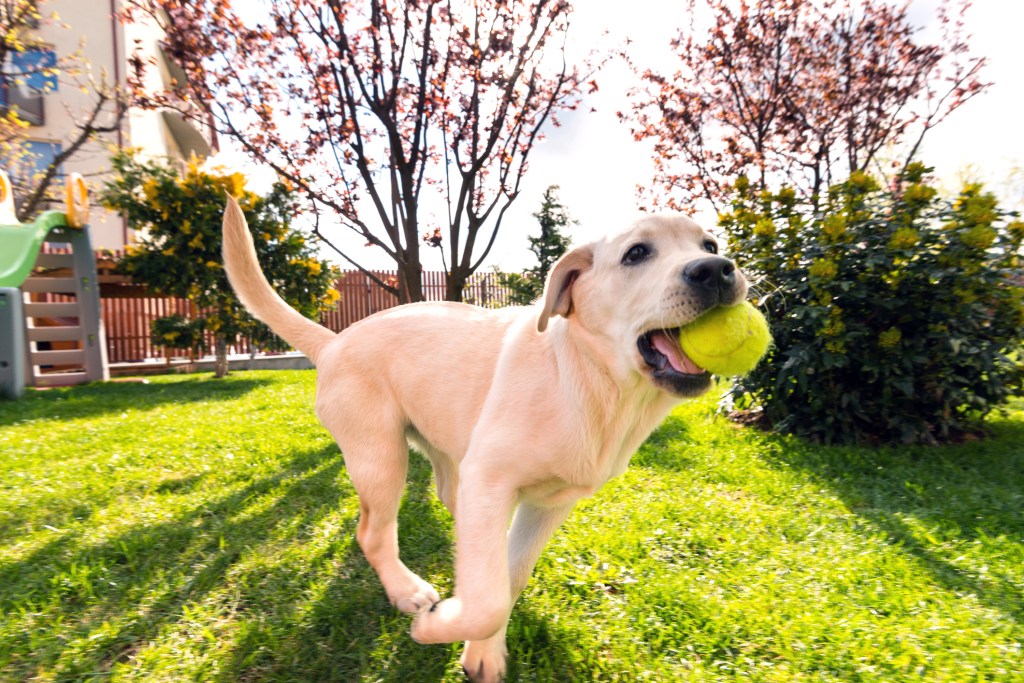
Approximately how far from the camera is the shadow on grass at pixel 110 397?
5.92m

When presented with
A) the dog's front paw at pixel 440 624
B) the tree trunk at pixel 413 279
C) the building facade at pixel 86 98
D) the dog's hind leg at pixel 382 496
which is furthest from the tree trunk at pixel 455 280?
the building facade at pixel 86 98

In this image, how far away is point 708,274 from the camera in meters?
1.72

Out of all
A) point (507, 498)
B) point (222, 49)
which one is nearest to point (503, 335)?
point (507, 498)

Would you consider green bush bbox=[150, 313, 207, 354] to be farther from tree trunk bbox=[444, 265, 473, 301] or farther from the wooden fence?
tree trunk bbox=[444, 265, 473, 301]

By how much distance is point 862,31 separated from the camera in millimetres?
10758

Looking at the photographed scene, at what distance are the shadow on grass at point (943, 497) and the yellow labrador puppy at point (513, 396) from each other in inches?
74.3

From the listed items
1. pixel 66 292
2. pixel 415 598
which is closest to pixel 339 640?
pixel 415 598

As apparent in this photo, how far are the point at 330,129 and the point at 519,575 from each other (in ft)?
21.8

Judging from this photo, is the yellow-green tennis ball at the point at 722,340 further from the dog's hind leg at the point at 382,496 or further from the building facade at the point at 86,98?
the building facade at the point at 86,98

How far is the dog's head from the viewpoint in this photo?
1.73m

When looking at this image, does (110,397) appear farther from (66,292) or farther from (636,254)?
(636,254)

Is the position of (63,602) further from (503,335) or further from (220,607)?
(503,335)

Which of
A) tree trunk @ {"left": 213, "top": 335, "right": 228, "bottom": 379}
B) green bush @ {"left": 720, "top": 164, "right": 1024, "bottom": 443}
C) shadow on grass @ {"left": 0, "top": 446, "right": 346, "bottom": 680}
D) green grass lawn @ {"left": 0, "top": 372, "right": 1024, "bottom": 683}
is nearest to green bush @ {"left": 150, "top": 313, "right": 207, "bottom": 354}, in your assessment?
tree trunk @ {"left": 213, "top": 335, "right": 228, "bottom": 379}

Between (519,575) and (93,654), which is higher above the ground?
(519,575)
